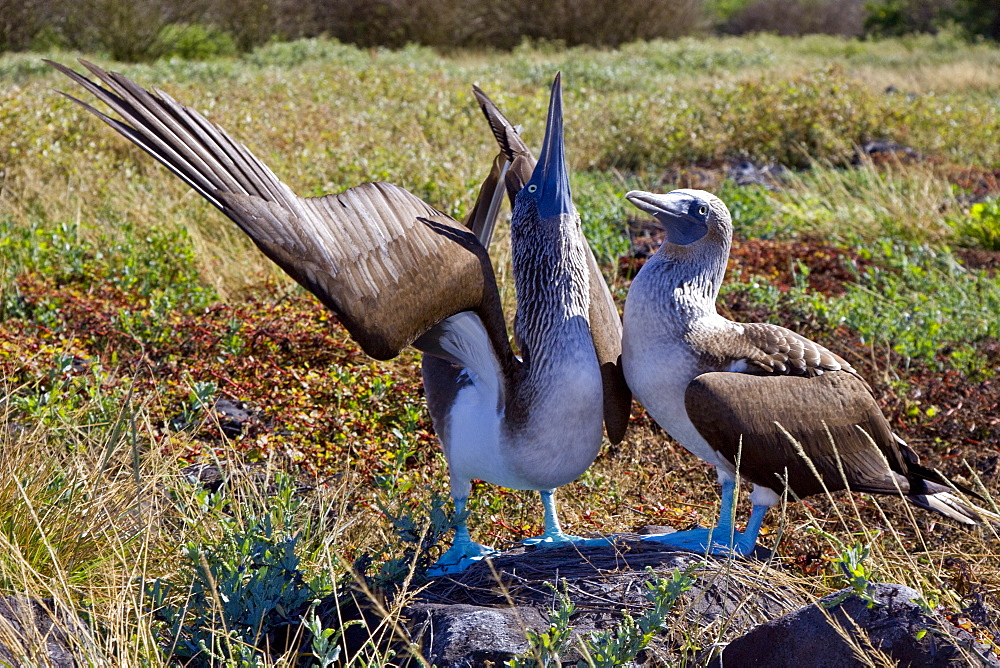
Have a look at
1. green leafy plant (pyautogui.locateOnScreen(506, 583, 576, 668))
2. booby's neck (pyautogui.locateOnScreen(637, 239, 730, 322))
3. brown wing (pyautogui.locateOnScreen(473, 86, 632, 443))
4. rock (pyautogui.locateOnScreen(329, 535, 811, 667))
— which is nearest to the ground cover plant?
rock (pyautogui.locateOnScreen(329, 535, 811, 667))

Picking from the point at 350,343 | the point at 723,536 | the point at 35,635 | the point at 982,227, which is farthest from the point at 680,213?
the point at 982,227

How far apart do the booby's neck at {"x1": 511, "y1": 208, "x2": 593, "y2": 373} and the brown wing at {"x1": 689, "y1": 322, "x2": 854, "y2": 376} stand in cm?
40

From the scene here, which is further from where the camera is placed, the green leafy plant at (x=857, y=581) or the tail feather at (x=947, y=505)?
the tail feather at (x=947, y=505)

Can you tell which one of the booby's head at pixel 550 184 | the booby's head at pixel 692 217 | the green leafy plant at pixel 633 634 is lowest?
the green leafy plant at pixel 633 634

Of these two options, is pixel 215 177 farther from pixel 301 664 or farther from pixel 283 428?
pixel 283 428

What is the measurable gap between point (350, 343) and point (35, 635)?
299cm

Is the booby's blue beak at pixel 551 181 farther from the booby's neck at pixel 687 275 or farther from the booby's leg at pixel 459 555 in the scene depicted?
the booby's leg at pixel 459 555

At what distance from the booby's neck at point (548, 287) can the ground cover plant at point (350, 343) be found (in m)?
0.65

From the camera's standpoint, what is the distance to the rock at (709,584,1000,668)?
2227 millimetres

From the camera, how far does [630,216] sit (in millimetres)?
7637

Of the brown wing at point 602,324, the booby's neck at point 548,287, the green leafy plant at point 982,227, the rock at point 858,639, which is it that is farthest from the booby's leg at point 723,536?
the green leafy plant at point 982,227

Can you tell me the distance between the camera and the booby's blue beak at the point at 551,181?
9.86 ft

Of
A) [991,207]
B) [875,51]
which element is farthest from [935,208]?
[875,51]

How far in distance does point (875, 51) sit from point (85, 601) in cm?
2804
